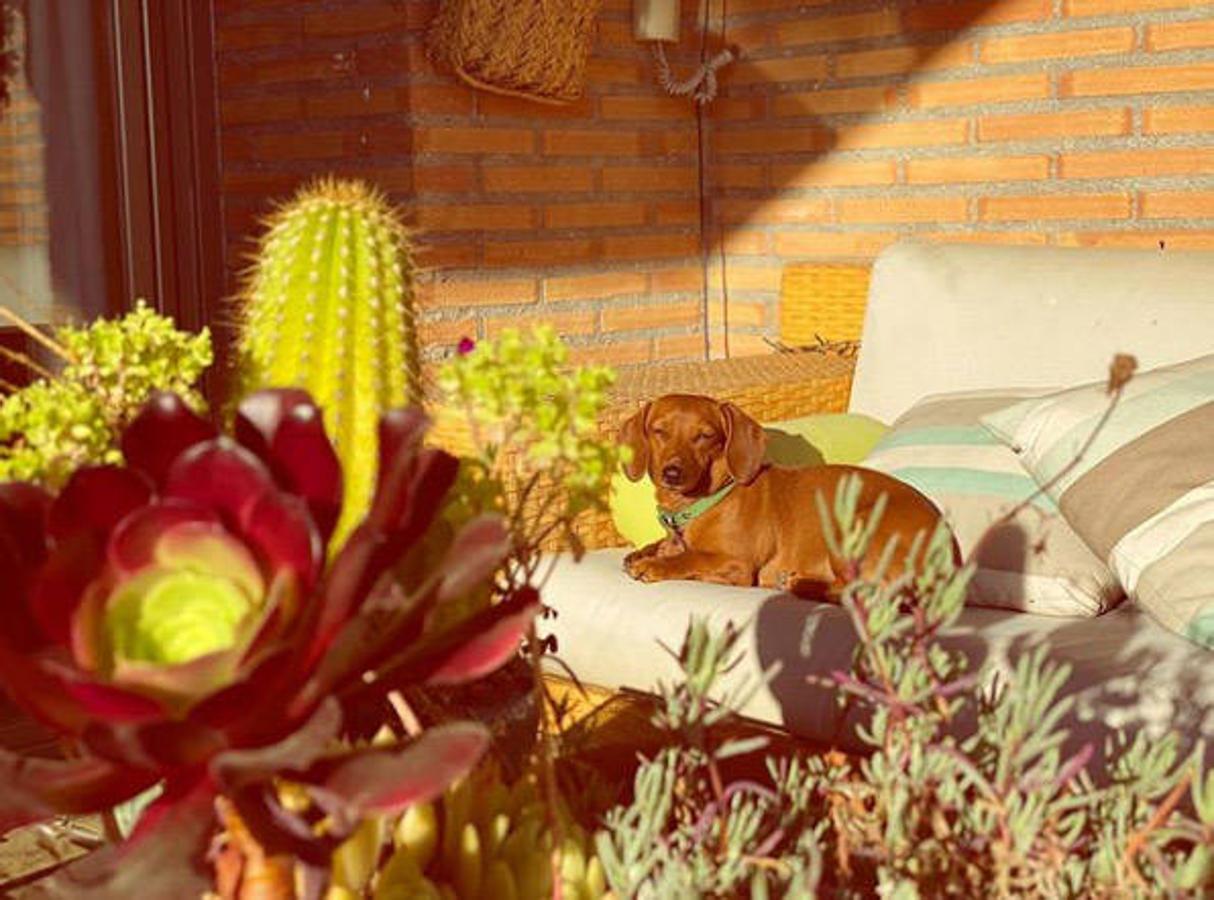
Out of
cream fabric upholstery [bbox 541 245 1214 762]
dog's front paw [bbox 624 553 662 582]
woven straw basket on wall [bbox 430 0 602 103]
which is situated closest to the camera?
cream fabric upholstery [bbox 541 245 1214 762]

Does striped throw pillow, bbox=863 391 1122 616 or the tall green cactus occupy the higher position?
the tall green cactus

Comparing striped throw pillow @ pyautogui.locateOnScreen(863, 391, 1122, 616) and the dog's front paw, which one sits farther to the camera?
the dog's front paw

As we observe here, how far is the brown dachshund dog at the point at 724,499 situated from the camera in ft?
8.38

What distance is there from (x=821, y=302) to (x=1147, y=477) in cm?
147

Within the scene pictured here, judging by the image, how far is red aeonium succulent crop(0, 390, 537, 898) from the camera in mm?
502

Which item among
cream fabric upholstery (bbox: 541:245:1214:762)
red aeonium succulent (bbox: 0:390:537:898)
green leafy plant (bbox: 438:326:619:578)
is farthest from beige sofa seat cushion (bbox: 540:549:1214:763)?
red aeonium succulent (bbox: 0:390:537:898)

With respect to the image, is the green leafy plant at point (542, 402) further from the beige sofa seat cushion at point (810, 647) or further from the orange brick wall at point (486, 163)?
the orange brick wall at point (486, 163)

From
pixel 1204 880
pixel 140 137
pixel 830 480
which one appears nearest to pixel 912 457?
pixel 830 480

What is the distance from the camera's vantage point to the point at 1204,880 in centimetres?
66

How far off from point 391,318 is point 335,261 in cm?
5

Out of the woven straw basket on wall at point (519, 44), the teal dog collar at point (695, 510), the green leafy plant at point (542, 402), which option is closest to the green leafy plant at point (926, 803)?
the green leafy plant at point (542, 402)

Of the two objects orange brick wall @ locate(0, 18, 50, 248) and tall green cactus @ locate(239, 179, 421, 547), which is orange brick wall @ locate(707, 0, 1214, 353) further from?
tall green cactus @ locate(239, 179, 421, 547)

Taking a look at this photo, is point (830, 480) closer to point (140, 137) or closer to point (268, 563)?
point (140, 137)

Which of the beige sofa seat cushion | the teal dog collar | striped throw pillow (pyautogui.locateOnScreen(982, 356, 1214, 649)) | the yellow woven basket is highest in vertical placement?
the yellow woven basket
